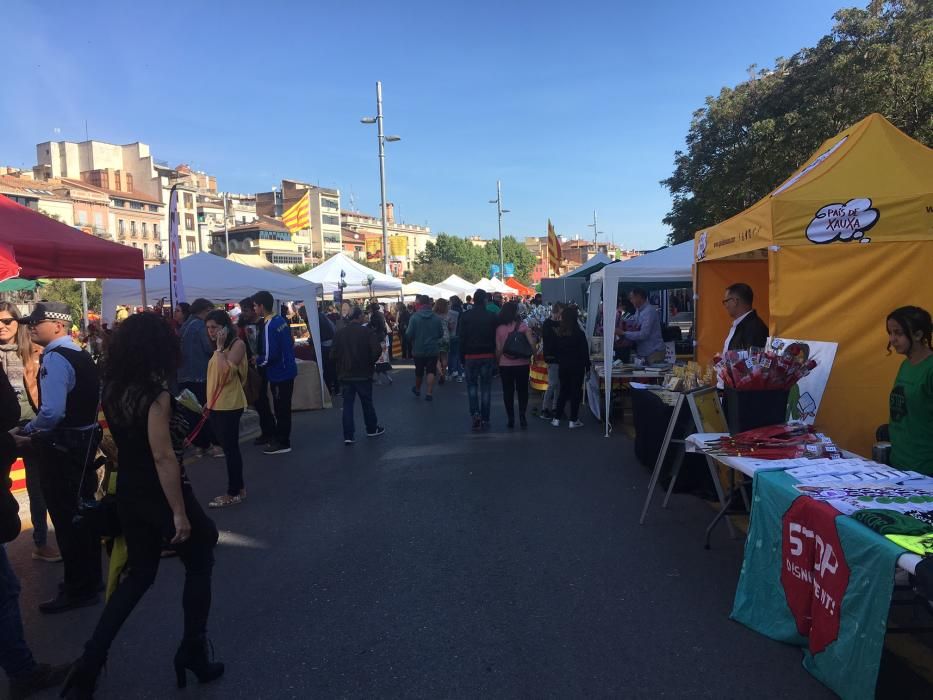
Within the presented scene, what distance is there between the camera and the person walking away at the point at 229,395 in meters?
5.70

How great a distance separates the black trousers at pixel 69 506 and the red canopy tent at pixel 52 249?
2370 mm

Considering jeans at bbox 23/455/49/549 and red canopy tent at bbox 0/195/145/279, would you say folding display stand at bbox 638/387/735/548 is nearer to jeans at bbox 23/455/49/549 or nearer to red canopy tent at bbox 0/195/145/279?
jeans at bbox 23/455/49/549

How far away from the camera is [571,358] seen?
29.1 feet

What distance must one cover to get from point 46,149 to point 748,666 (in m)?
89.5

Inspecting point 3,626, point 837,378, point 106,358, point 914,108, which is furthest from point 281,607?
point 914,108

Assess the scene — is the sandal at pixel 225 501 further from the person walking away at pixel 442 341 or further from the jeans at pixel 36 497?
the person walking away at pixel 442 341

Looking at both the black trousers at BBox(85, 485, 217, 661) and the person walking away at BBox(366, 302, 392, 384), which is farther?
the person walking away at BBox(366, 302, 392, 384)

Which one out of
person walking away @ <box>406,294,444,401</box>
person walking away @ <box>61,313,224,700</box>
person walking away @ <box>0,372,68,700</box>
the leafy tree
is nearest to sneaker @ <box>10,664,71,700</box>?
person walking away @ <box>0,372,68,700</box>

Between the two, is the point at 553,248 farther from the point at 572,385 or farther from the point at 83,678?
the point at 83,678

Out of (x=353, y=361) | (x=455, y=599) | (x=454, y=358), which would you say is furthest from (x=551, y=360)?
(x=454, y=358)

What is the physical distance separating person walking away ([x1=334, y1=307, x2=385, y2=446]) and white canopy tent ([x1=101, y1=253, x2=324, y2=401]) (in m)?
3.37

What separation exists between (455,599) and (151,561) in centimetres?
175

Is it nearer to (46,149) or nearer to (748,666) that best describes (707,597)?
(748,666)

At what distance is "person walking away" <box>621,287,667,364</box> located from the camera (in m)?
9.54
